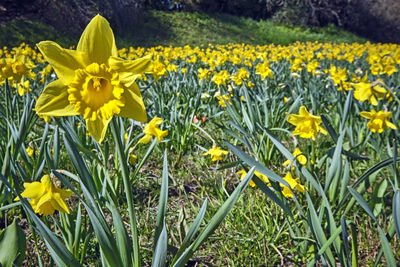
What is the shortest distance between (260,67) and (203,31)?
42.7 feet

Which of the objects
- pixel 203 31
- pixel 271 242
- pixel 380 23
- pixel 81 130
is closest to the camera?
pixel 271 242

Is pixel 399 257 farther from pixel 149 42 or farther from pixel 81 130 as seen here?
pixel 149 42

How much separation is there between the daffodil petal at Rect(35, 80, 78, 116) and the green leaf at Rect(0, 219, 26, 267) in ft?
1.50

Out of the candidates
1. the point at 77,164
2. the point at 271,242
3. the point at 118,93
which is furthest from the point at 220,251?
the point at 118,93

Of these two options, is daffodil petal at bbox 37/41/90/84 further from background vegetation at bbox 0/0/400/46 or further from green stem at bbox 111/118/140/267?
background vegetation at bbox 0/0/400/46

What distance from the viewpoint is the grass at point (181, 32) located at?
36.1 ft

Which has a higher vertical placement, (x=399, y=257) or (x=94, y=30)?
(x=94, y=30)

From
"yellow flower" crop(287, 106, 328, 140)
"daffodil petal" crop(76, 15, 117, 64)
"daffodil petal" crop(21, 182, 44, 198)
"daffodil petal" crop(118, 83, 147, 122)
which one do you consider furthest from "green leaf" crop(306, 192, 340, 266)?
"daffodil petal" crop(21, 182, 44, 198)

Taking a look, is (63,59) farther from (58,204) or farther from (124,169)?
(58,204)

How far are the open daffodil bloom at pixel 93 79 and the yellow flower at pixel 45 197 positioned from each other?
1.23 feet

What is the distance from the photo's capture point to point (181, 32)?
1495 centimetres

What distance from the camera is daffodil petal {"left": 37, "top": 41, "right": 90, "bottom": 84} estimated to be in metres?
0.81

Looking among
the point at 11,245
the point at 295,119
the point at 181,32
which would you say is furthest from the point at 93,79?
the point at 181,32

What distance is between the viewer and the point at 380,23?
23547mm
